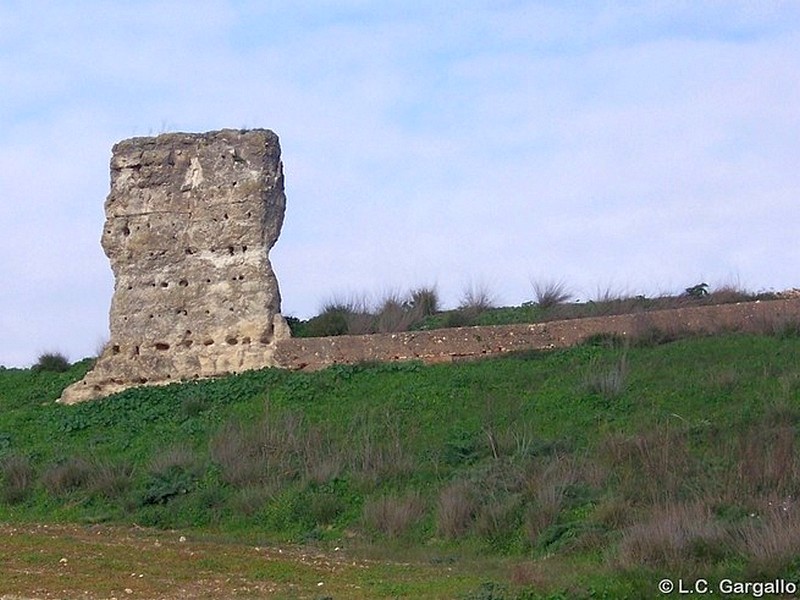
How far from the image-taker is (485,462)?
50.5 ft

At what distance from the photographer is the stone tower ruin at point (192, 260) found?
21391 millimetres

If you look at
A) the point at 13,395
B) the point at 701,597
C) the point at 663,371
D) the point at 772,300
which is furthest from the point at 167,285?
the point at 701,597

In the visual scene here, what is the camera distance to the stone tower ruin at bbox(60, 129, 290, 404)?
21391 mm

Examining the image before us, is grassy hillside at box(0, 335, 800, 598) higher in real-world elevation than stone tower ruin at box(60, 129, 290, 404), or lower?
lower

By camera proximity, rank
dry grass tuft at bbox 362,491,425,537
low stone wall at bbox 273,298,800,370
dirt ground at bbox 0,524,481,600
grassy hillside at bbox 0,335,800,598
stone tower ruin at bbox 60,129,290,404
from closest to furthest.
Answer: dirt ground at bbox 0,524,481,600
grassy hillside at bbox 0,335,800,598
dry grass tuft at bbox 362,491,425,537
low stone wall at bbox 273,298,800,370
stone tower ruin at bbox 60,129,290,404

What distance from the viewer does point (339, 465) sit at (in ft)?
52.6

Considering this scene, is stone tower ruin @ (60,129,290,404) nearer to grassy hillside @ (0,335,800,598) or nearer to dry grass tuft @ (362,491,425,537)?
grassy hillside @ (0,335,800,598)

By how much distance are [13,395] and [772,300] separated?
1366 centimetres

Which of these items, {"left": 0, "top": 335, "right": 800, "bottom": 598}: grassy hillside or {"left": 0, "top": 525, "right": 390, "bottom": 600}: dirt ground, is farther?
{"left": 0, "top": 335, "right": 800, "bottom": 598}: grassy hillside

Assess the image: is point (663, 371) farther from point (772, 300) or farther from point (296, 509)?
point (296, 509)

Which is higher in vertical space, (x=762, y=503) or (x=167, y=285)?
(x=167, y=285)

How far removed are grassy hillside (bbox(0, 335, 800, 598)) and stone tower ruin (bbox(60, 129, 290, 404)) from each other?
1001 millimetres

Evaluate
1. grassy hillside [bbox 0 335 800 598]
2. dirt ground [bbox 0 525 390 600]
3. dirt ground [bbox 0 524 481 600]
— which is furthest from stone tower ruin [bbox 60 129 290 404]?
dirt ground [bbox 0 524 481 600]

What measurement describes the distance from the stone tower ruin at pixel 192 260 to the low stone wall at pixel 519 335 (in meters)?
1.02
